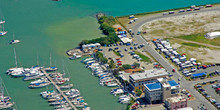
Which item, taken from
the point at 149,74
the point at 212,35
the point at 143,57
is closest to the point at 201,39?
the point at 212,35

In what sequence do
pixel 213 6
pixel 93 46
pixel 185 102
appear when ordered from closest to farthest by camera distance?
pixel 185 102, pixel 93 46, pixel 213 6

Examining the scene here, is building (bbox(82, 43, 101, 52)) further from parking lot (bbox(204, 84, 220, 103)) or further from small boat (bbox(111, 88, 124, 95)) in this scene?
parking lot (bbox(204, 84, 220, 103))

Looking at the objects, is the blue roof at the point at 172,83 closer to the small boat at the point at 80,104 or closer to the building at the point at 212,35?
the small boat at the point at 80,104

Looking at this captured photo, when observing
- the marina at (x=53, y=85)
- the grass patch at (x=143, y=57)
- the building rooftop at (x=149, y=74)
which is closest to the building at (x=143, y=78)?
the building rooftop at (x=149, y=74)

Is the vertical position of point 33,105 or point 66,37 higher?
point 66,37

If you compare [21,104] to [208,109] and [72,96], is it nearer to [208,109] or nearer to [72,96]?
[72,96]

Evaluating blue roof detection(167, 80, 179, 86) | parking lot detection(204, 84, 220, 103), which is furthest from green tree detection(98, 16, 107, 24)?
parking lot detection(204, 84, 220, 103)

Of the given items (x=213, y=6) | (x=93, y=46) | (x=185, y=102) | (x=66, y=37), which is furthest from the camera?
(x=213, y=6)

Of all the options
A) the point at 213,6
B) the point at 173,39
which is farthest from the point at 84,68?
the point at 213,6
